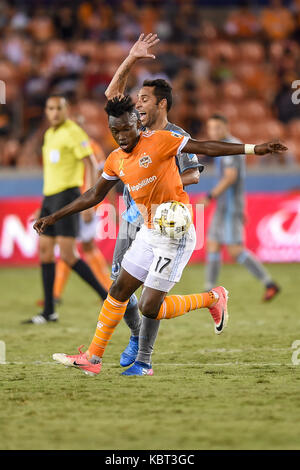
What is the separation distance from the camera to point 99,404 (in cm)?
520

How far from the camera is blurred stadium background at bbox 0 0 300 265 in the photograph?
1429cm

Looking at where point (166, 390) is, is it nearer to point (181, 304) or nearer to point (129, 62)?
point (181, 304)

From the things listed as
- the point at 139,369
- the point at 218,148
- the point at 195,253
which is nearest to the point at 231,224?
the point at 195,253

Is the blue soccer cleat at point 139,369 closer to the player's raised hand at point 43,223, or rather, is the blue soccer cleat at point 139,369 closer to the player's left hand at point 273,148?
the player's raised hand at point 43,223

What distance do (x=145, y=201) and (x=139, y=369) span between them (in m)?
1.29

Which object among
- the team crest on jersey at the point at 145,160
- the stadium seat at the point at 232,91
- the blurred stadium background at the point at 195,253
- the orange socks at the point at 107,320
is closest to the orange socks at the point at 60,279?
the blurred stadium background at the point at 195,253

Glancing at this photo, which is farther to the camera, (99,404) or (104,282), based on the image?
(104,282)

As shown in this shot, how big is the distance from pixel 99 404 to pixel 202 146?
1855 mm

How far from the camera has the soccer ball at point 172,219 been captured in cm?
567

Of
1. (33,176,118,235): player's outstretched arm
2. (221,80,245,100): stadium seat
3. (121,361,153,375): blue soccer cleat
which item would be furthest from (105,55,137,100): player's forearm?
(221,80,245,100): stadium seat

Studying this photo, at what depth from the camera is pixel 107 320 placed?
5.93m

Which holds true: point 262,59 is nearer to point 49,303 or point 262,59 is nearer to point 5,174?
point 5,174

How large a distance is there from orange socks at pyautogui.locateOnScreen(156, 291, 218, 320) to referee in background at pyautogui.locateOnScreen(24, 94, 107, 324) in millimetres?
2451

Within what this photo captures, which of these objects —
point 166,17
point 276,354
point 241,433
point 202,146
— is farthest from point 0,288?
point 166,17
